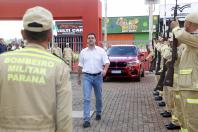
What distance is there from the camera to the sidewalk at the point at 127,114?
9562 millimetres

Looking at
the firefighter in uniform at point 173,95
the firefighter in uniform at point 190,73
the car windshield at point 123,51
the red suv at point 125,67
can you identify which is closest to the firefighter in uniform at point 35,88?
the firefighter in uniform at point 190,73

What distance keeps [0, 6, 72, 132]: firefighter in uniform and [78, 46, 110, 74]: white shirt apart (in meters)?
6.22

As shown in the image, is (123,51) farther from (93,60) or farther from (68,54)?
(93,60)

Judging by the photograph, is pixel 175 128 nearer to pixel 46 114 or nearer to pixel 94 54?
pixel 94 54

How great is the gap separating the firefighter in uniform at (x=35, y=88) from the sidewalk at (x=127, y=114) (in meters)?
5.65

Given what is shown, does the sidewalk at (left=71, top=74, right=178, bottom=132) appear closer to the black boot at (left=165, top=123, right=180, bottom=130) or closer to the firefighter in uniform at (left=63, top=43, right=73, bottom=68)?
the black boot at (left=165, top=123, right=180, bottom=130)

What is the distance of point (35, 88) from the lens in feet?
11.9

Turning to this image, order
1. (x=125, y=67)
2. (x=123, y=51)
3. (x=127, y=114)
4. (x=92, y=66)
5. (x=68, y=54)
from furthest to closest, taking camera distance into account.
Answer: (x=68, y=54) < (x=123, y=51) < (x=125, y=67) < (x=127, y=114) < (x=92, y=66)

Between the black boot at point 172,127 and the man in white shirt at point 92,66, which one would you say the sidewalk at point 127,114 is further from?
the man in white shirt at point 92,66

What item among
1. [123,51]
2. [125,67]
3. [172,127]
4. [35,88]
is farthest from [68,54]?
[35,88]

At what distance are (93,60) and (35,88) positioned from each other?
6371mm

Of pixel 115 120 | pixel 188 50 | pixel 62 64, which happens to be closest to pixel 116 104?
pixel 115 120

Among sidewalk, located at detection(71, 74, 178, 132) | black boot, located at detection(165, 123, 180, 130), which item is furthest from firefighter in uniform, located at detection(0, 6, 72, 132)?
black boot, located at detection(165, 123, 180, 130)

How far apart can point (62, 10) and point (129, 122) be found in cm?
1581
